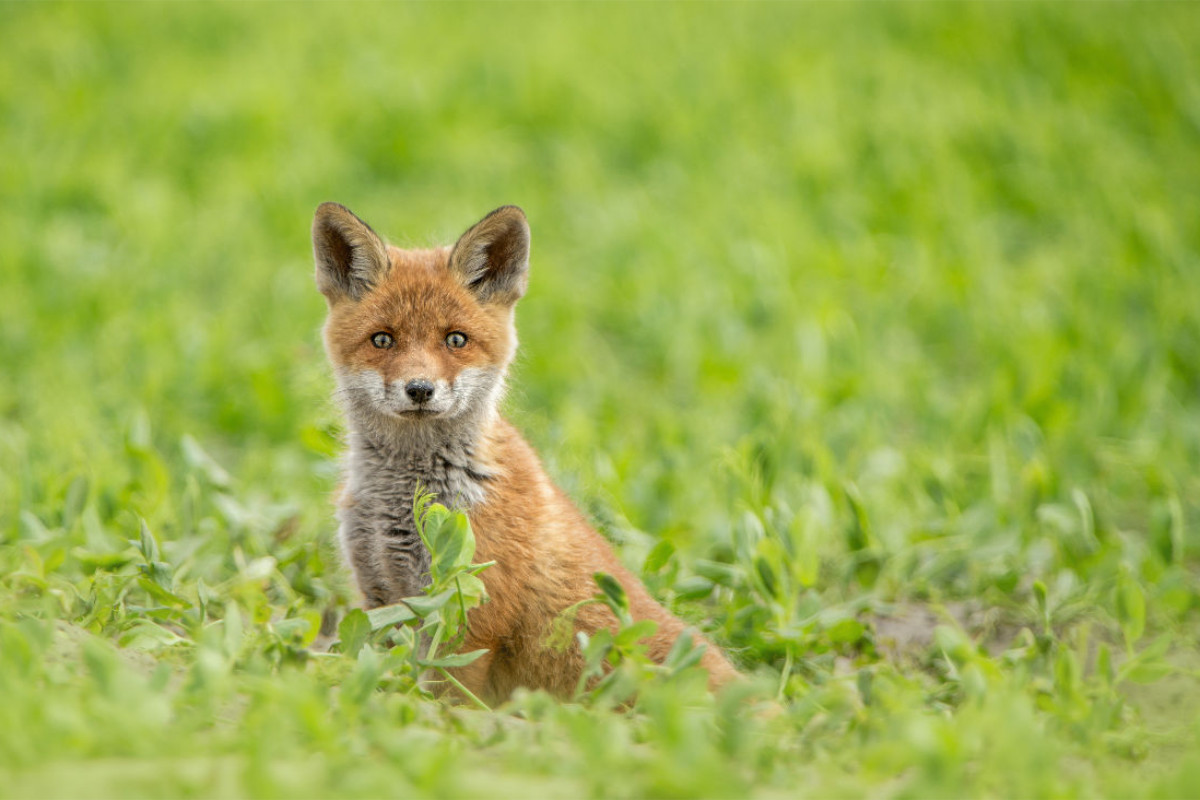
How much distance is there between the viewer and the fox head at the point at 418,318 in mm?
3883

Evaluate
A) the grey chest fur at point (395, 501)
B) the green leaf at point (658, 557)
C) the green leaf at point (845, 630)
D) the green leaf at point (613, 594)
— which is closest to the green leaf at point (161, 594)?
the grey chest fur at point (395, 501)

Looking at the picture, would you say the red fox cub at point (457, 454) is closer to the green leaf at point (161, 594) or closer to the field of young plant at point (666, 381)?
the field of young plant at point (666, 381)

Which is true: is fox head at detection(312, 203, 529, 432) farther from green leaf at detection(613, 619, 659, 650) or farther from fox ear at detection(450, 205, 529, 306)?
green leaf at detection(613, 619, 659, 650)

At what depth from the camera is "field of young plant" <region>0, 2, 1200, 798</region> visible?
3004 millimetres

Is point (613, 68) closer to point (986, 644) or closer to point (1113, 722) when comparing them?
point (986, 644)

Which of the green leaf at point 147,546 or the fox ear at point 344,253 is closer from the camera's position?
the green leaf at point 147,546

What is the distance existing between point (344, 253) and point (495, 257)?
55 centimetres

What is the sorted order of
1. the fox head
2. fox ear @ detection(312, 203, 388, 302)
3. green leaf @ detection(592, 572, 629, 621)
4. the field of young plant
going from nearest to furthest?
the field of young plant → green leaf @ detection(592, 572, 629, 621) → the fox head → fox ear @ detection(312, 203, 388, 302)

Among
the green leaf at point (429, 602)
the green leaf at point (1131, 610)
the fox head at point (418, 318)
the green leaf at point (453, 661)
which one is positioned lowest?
the green leaf at point (1131, 610)

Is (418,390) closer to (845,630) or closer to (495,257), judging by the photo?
(495,257)

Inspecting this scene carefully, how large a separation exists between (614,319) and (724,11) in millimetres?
7111

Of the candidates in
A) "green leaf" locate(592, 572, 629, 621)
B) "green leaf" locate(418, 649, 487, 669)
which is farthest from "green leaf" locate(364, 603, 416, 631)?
"green leaf" locate(592, 572, 629, 621)

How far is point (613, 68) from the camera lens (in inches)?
462

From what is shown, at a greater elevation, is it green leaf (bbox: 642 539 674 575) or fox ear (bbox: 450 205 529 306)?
fox ear (bbox: 450 205 529 306)
